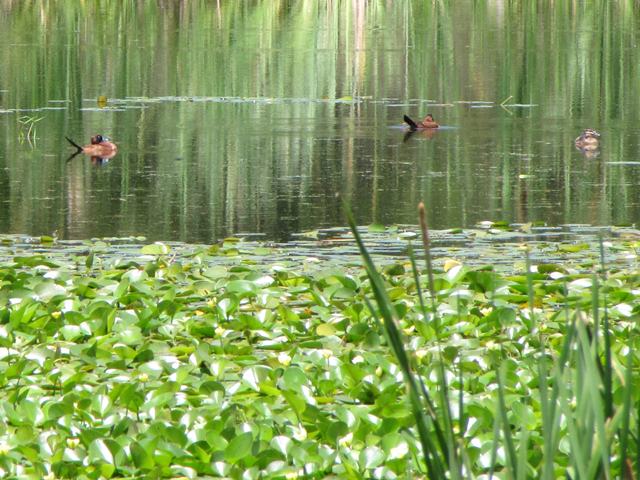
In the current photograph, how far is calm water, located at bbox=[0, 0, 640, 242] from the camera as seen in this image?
337 inches

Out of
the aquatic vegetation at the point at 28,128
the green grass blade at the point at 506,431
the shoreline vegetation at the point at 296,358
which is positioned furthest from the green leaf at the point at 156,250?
the aquatic vegetation at the point at 28,128

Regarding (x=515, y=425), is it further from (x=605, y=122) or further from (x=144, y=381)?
(x=605, y=122)

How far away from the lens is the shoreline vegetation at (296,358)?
358cm

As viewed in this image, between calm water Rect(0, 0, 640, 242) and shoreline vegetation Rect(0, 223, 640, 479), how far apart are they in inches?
34.2

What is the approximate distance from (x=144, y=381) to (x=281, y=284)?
156 cm

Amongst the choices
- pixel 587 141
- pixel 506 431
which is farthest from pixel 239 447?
pixel 587 141

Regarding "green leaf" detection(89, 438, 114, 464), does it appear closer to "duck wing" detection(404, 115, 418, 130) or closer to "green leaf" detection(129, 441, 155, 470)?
"green leaf" detection(129, 441, 155, 470)

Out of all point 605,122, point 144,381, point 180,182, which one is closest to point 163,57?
point 605,122

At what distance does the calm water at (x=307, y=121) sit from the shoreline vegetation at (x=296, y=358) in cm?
87

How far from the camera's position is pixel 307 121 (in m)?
12.7

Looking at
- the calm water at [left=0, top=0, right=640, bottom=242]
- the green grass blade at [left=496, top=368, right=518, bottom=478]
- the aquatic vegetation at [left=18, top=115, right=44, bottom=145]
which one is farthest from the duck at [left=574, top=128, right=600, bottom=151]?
the green grass blade at [left=496, top=368, right=518, bottom=478]

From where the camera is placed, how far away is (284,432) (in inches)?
156

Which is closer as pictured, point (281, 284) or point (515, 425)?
point (515, 425)

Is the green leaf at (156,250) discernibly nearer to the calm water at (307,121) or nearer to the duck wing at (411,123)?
the calm water at (307,121)
